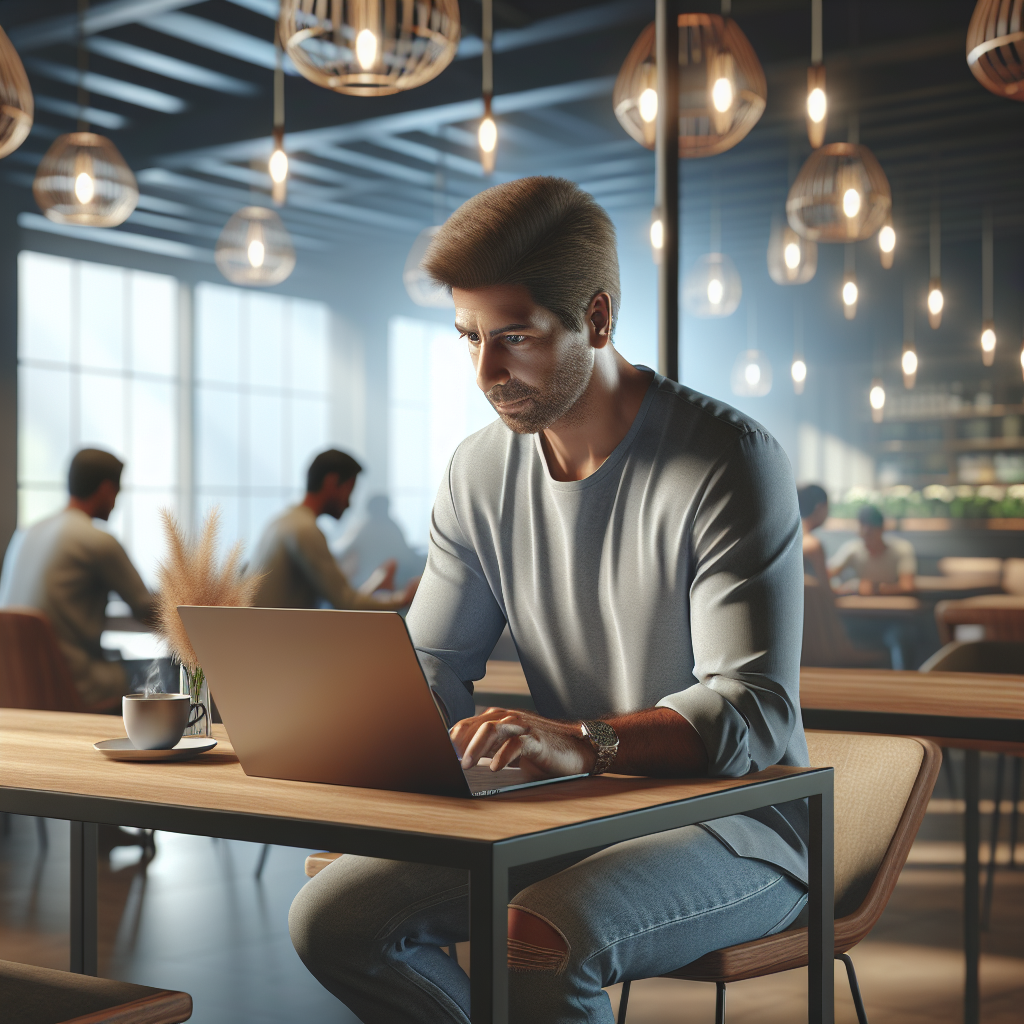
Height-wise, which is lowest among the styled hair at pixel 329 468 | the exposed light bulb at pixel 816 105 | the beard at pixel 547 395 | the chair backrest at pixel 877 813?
the chair backrest at pixel 877 813

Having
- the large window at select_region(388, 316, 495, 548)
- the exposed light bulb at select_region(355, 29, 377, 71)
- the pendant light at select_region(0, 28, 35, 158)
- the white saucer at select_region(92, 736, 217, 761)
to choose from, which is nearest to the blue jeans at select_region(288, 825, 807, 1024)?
the white saucer at select_region(92, 736, 217, 761)

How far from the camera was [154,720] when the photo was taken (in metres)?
1.39

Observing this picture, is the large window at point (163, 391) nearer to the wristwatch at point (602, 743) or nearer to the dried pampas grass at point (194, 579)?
the dried pampas grass at point (194, 579)

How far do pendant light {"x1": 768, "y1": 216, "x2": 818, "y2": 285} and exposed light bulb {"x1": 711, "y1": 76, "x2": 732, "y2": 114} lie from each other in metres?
3.07

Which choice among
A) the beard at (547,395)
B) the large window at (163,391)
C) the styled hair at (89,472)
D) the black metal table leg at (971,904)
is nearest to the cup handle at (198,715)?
the beard at (547,395)

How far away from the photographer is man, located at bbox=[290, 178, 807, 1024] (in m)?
1.27

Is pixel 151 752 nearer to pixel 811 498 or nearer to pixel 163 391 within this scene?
pixel 811 498

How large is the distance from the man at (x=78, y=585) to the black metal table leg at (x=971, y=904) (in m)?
2.49

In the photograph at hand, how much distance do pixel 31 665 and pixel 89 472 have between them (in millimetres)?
1016

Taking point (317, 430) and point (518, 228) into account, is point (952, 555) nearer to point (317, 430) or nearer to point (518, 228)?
point (518, 228)

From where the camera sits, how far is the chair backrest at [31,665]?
11.3 ft

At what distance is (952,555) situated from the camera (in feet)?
19.7

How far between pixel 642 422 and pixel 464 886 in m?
0.58

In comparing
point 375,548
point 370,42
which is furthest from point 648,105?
point 375,548
